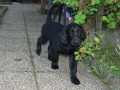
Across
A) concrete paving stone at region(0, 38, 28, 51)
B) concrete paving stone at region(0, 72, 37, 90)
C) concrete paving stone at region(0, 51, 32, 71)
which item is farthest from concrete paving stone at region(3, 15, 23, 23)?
concrete paving stone at region(0, 72, 37, 90)

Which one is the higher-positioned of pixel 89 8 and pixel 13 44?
pixel 89 8

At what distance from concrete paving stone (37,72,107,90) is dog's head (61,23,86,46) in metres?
0.65

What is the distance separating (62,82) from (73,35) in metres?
0.80

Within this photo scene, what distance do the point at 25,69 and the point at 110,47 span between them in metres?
1.86

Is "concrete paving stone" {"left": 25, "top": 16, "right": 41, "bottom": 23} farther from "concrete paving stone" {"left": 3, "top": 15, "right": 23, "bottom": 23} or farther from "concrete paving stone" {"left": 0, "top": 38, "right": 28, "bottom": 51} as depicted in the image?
"concrete paving stone" {"left": 0, "top": 38, "right": 28, "bottom": 51}

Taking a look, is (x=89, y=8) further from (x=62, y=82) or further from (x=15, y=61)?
(x=15, y=61)

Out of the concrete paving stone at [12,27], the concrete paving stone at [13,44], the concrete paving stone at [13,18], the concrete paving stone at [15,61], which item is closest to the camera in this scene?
the concrete paving stone at [15,61]

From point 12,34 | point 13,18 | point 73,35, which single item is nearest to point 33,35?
point 12,34

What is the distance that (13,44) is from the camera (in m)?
6.93

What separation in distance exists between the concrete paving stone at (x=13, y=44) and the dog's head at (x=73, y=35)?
207 cm

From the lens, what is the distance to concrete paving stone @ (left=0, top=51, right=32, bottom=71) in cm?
531

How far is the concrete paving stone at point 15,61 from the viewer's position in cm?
531

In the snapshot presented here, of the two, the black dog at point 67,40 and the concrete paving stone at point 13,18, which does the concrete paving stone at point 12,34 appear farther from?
the black dog at point 67,40

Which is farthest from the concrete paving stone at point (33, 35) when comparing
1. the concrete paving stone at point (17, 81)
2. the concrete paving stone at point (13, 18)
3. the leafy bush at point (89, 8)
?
the leafy bush at point (89, 8)
